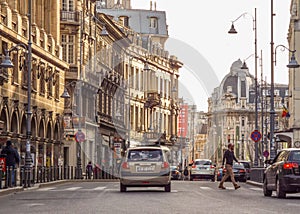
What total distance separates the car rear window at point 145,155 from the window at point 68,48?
39.1 metres

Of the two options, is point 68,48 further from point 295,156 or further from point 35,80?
point 295,156

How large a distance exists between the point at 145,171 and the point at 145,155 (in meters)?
0.72

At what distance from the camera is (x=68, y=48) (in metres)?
73.5

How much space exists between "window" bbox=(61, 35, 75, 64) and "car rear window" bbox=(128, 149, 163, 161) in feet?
128

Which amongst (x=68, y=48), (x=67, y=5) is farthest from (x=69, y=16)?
(x=68, y=48)

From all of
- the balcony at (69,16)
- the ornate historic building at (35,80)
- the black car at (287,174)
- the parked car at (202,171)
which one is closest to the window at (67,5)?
the balcony at (69,16)

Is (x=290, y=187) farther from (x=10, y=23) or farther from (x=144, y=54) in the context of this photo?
(x=144, y=54)

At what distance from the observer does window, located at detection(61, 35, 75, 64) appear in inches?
2881

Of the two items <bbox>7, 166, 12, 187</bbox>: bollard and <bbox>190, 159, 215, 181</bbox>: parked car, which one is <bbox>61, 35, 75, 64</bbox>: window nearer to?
<bbox>190, 159, 215, 181</bbox>: parked car

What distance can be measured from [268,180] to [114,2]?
104 metres

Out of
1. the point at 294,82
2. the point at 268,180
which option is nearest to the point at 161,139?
the point at 294,82

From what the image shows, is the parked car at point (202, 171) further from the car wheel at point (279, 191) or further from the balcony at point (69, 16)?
the car wheel at point (279, 191)

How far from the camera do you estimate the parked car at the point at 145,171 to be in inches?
1335

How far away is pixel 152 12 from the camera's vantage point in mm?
131000
